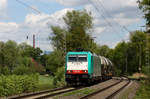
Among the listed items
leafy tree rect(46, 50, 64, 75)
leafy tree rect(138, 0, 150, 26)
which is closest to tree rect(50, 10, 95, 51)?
leafy tree rect(46, 50, 64, 75)

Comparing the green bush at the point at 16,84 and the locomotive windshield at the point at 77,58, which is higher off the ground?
the locomotive windshield at the point at 77,58

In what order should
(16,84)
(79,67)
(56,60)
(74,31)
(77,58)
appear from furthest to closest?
(56,60), (74,31), (77,58), (79,67), (16,84)

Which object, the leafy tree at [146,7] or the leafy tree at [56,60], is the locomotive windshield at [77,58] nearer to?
the leafy tree at [146,7]

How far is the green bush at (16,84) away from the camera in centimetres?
2064

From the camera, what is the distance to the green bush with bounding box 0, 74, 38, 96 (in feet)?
67.7

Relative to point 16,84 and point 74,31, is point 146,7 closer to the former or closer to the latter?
point 16,84

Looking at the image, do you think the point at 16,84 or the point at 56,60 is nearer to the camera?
the point at 16,84

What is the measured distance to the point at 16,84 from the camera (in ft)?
73.4

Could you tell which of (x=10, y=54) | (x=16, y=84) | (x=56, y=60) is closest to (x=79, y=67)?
(x=16, y=84)

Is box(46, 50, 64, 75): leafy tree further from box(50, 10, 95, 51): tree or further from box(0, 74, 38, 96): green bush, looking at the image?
box(0, 74, 38, 96): green bush

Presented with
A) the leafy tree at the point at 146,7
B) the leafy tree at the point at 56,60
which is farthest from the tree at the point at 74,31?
the leafy tree at the point at 146,7

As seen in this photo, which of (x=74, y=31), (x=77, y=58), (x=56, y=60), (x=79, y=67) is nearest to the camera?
(x=79, y=67)

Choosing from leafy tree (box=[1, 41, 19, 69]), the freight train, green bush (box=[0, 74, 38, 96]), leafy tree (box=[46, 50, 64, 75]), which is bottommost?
green bush (box=[0, 74, 38, 96])

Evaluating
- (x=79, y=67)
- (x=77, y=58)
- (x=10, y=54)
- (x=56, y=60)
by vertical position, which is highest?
(x=10, y=54)
